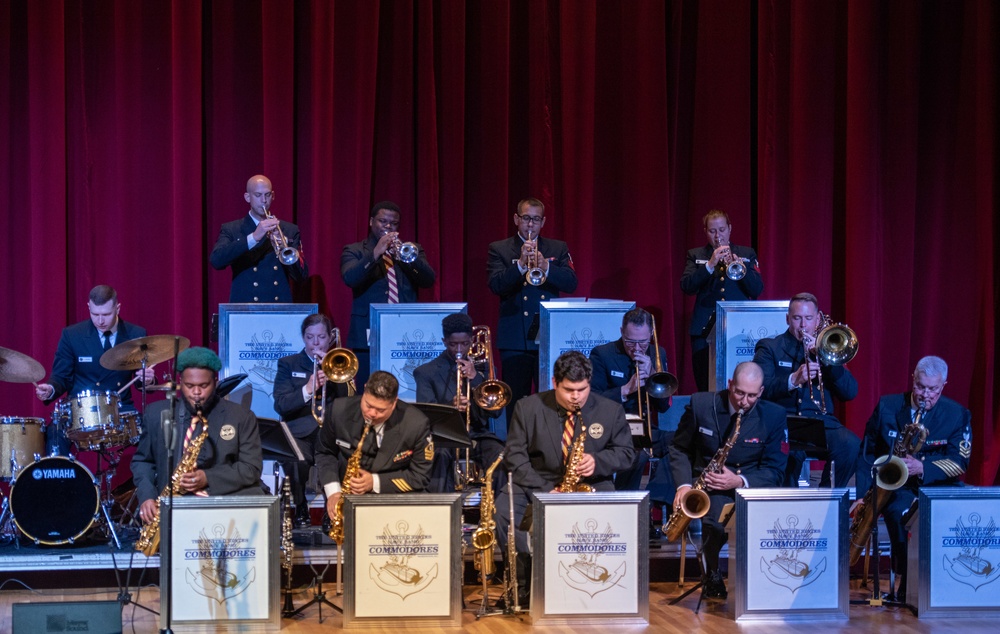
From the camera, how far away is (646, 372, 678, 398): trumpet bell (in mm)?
7902

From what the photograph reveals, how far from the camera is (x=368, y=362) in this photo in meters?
8.80

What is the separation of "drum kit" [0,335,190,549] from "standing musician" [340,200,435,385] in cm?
147

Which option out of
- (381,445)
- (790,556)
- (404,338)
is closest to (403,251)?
(404,338)

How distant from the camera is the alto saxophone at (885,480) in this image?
7.01 metres

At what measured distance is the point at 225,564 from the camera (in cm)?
622

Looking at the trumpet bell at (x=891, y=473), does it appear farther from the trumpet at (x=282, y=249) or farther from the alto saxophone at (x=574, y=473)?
the trumpet at (x=282, y=249)

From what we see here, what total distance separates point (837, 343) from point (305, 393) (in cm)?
354

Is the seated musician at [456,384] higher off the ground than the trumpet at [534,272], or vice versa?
the trumpet at [534,272]

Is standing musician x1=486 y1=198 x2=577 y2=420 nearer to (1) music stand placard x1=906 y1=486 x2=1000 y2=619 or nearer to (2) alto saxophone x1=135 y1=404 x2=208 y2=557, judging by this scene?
(2) alto saxophone x1=135 y1=404 x2=208 y2=557

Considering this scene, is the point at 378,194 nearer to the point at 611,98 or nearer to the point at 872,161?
the point at 611,98

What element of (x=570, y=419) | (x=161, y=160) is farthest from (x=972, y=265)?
(x=161, y=160)

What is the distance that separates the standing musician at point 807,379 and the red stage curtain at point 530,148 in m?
1.72

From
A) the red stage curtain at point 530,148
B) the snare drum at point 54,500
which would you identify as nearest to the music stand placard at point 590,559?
the snare drum at point 54,500

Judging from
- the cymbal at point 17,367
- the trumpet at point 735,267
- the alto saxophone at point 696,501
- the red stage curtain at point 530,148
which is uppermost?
the red stage curtain at point 530,148
